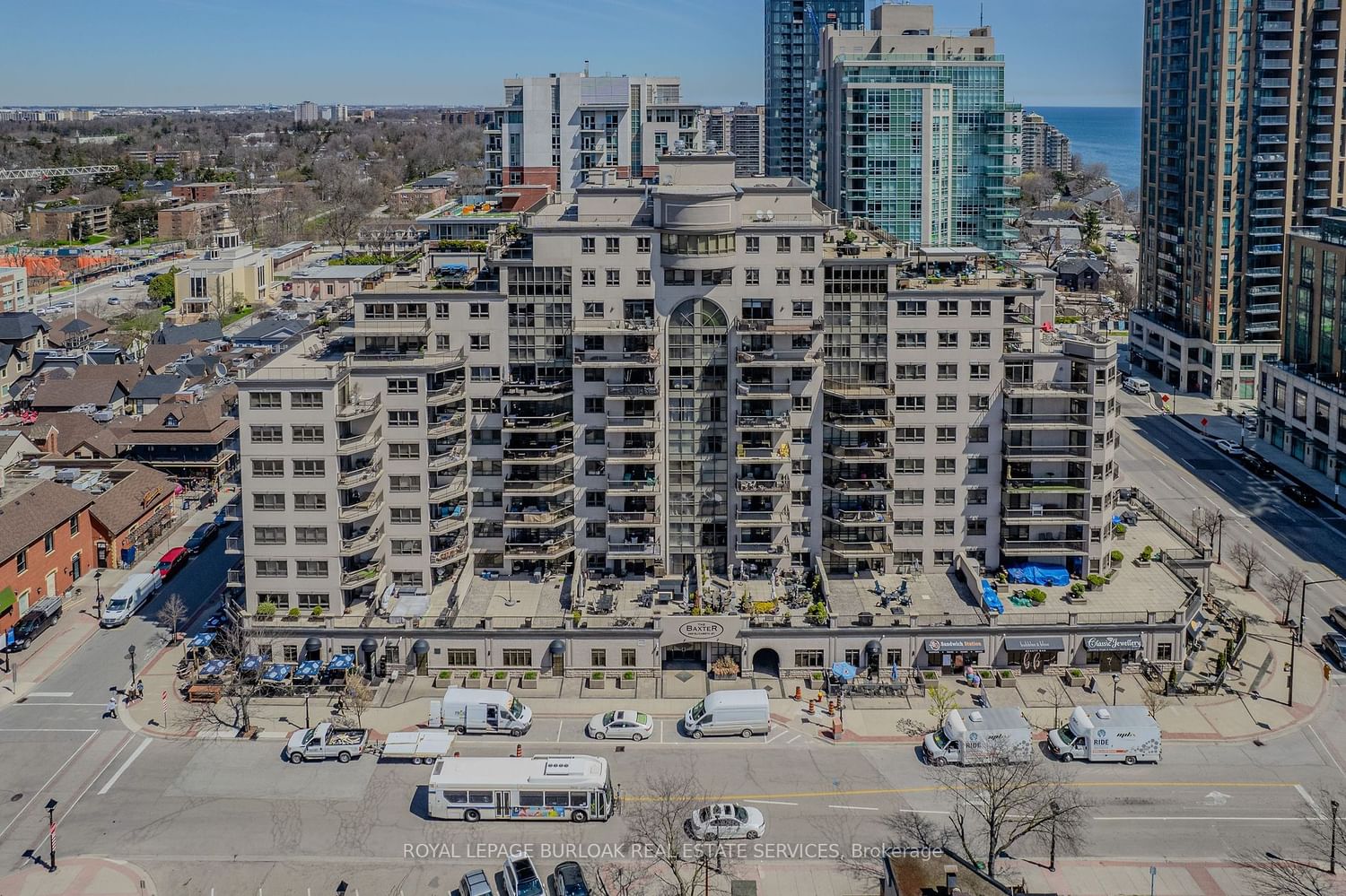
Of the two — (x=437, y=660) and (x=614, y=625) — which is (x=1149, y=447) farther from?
(x=437, y=660)

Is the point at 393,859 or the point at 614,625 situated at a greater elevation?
the point at 614,625

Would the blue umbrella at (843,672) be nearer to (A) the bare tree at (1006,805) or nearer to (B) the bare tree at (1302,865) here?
(A) the bare tree at (1006,805)

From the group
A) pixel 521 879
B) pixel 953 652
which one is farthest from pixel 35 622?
pixel 953 652

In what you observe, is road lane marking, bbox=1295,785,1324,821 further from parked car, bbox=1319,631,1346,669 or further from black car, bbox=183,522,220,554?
black car, bbox=183,522,220,554

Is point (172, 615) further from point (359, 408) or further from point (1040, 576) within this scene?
point (1040, 576)

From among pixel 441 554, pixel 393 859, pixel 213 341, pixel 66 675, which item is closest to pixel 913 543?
pixel 441 554
